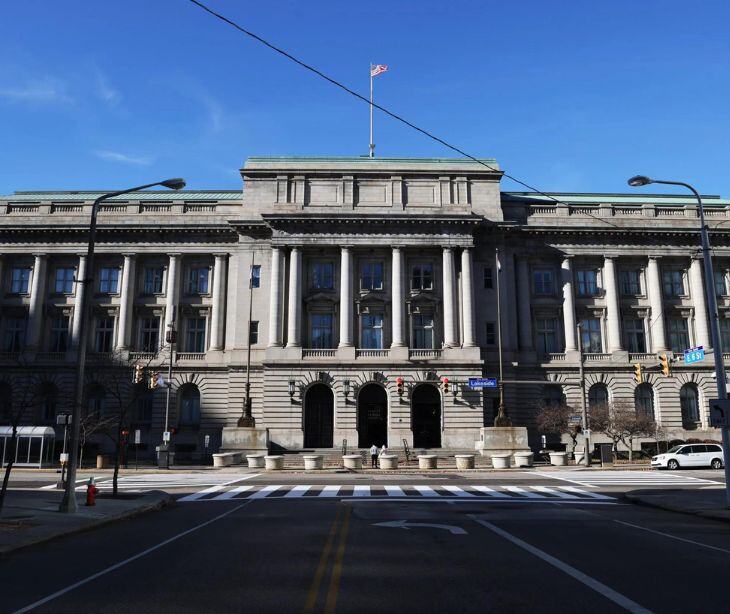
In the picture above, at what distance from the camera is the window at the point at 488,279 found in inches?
2203

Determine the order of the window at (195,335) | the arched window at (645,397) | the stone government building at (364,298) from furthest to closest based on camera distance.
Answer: the window at (195,335) < the arched window at (645,397) < the stone government building at (364,298)

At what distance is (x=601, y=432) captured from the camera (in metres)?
51.0

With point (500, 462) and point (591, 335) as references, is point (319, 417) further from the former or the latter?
point (591, 335)

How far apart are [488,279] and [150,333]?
30.7m

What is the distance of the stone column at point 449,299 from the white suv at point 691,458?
1801 cm

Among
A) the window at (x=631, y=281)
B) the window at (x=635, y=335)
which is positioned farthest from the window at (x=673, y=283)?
the window at (x=635, y=335)

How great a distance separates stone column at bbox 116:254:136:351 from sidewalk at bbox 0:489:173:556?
31.8 m

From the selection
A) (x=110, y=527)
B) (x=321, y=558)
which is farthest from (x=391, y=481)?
(x=321, y=558)

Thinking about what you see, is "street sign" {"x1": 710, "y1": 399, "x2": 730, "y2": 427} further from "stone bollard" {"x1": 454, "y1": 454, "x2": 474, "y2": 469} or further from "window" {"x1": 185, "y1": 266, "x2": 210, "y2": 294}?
"window" {"x1": 185, "y1": 266, "x2": 210, "y2": 294}

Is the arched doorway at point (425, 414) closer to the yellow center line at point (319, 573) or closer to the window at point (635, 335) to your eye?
the window at point (635, 335)

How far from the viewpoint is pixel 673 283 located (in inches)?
2330

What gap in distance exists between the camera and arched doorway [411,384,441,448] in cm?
5234

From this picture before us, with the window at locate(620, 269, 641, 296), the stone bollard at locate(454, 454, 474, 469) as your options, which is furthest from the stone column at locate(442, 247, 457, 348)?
the window at locate(620, 269, 641, 296)

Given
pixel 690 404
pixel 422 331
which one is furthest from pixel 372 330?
pixel 690 404
